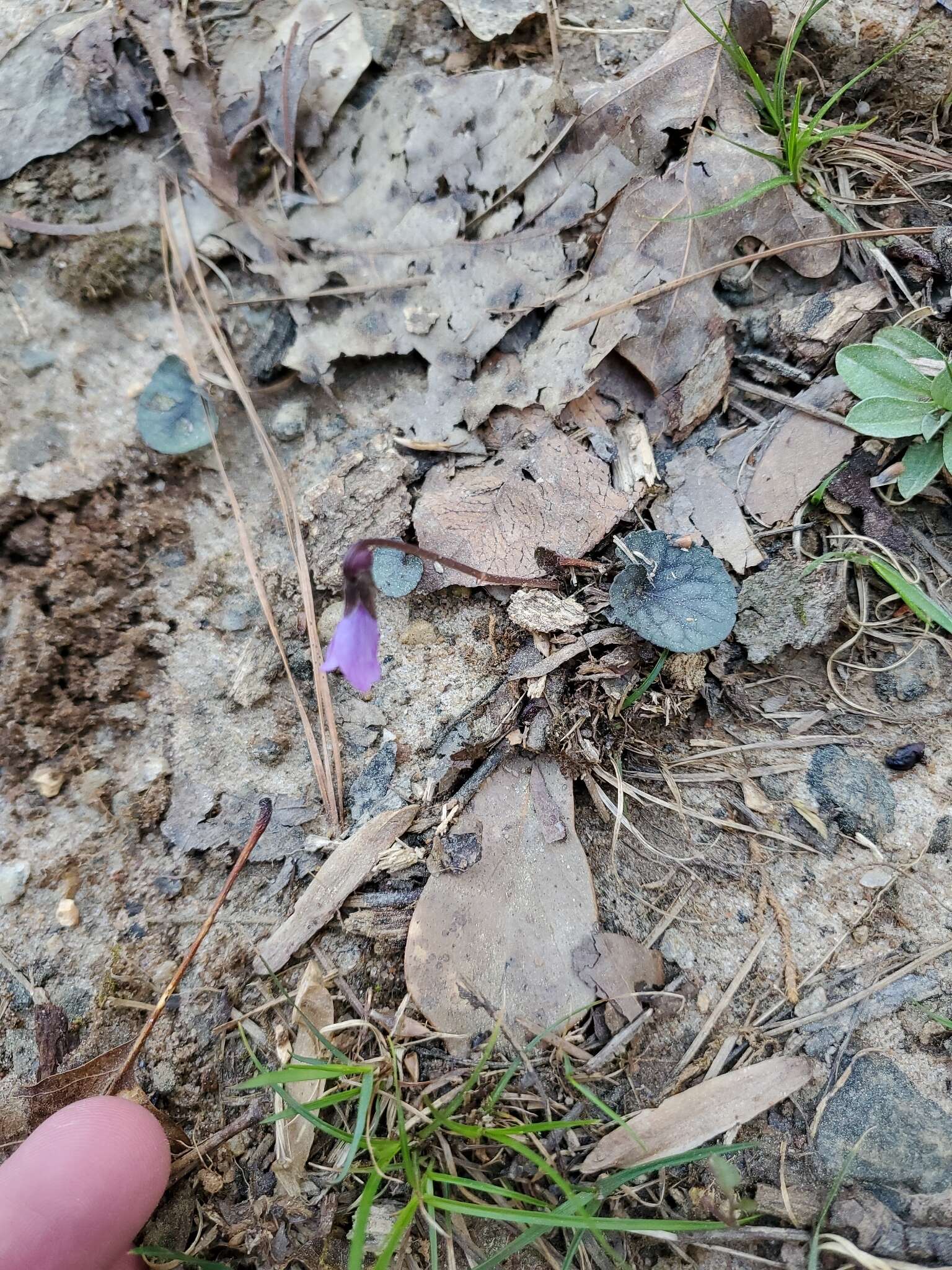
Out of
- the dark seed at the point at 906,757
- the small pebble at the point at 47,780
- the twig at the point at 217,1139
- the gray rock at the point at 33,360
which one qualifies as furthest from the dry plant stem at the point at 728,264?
the twig at the point at 217,1139

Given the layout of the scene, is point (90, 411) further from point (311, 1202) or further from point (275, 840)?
point (311, 1202)

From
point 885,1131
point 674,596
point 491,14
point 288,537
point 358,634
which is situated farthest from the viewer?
point 491,14

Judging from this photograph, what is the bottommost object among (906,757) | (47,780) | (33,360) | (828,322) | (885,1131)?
(885,1131)

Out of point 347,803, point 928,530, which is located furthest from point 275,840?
point 928,530

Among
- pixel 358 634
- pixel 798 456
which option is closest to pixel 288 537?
pixel 358 634

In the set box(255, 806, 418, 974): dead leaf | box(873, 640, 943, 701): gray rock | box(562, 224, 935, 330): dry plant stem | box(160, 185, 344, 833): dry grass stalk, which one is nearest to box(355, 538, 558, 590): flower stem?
box(160, 185, 344, 833): dry grass stalk

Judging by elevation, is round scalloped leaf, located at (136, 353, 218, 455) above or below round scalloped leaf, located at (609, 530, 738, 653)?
above

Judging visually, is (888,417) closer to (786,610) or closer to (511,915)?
(786,610)

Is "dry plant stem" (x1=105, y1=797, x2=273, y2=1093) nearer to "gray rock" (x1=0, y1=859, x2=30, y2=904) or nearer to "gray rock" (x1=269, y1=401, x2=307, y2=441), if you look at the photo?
"gray rock" (x1=0, y1=859, x2=30, y2=904)
